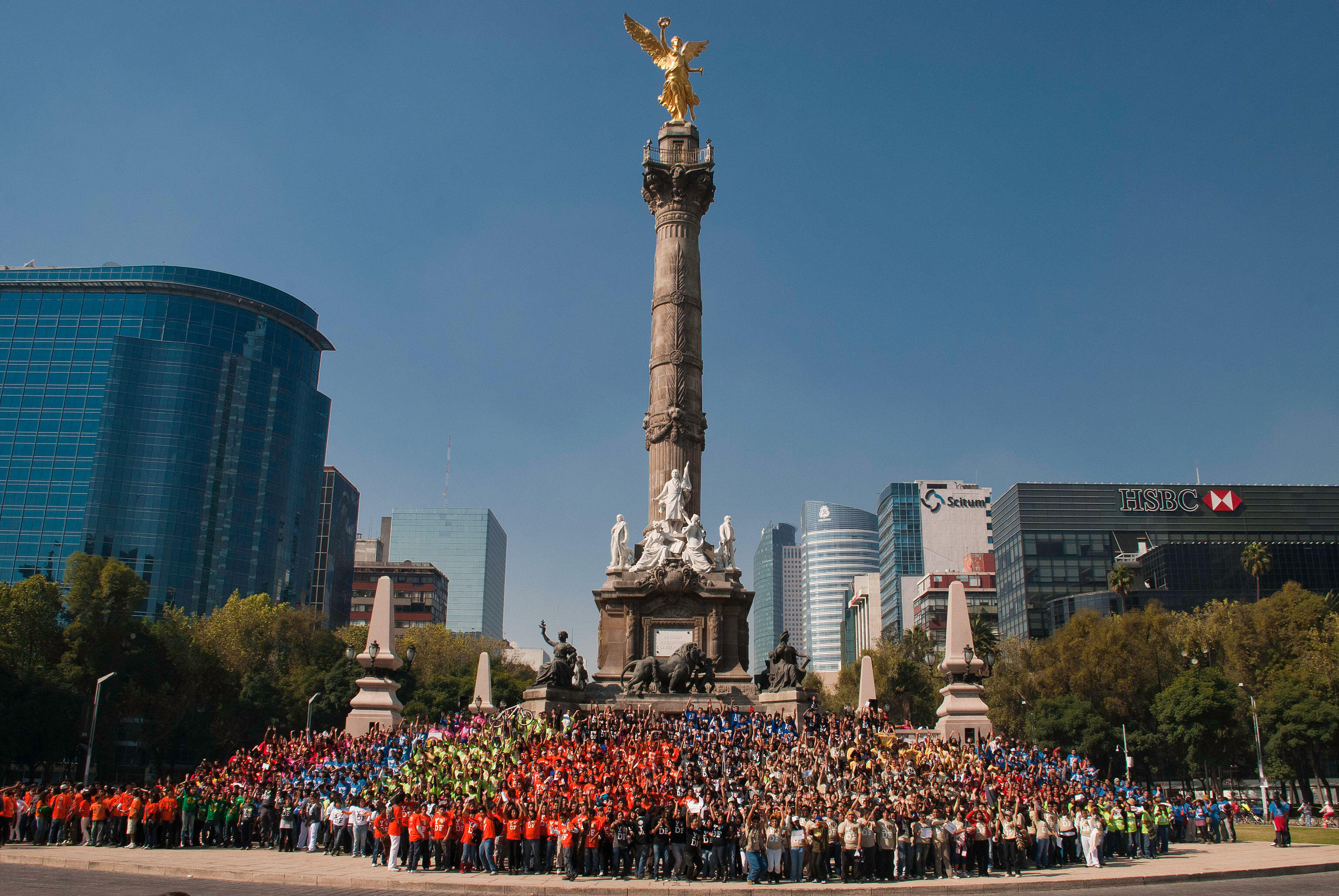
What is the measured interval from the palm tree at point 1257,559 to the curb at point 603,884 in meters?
69.2

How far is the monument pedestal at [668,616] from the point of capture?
3488 centimetres

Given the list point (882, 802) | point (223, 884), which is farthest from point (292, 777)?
point (882, 802)

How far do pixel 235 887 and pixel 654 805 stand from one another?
6.82 metres

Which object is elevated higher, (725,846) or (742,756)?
(742,756)

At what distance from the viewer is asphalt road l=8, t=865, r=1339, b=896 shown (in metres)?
14.6

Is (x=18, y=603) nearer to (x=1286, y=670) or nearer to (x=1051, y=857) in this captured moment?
(x=1051, y=857)

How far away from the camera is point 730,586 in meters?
35.2

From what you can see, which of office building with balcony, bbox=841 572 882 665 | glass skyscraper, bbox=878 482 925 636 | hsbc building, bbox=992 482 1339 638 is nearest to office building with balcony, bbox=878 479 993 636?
glass skyscraper, bbox=878 482 925 636

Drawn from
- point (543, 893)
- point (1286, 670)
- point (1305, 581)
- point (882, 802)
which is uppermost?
point (1305, 581)

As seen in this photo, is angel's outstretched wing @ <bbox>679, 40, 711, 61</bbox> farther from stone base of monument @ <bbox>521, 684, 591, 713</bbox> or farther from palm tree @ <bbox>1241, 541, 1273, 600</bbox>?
palm tree @ <bbox>1241, 541, 1273, 600</bbox>

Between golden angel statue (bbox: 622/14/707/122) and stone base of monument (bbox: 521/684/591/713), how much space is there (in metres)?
26.1

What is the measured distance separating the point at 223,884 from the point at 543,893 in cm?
510

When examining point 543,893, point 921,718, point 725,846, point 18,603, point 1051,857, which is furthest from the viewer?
point 921,718

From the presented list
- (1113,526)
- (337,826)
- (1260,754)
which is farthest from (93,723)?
(1113,526)
